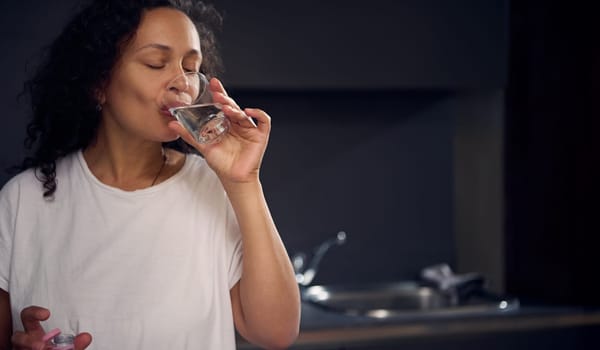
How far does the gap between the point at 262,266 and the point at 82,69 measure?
51 centimetres

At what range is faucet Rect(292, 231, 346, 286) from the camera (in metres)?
2.88

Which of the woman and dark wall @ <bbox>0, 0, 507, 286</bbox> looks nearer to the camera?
the woman

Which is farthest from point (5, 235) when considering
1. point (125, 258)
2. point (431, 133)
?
point (431, 133)

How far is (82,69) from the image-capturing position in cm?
153

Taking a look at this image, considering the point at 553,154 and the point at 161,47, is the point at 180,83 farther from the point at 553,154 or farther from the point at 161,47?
the point at 553,154

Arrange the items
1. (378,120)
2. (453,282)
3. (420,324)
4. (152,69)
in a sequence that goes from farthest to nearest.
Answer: (378,120) → (453,282) → (420,324) → (152,69)

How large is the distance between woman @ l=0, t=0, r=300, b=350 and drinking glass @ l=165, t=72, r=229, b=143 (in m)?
0.01

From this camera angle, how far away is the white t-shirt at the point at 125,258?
1.44m

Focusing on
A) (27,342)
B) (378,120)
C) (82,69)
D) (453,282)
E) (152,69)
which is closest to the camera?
(27,342)

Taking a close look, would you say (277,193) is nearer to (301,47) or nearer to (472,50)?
(301,47)

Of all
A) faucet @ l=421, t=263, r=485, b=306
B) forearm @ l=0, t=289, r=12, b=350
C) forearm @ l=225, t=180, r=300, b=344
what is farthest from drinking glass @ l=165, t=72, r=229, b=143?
faucet @ l=421, t=263, r=485, b=306

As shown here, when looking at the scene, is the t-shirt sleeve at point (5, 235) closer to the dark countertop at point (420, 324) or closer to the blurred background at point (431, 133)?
the dark countertop at point (420, 324)

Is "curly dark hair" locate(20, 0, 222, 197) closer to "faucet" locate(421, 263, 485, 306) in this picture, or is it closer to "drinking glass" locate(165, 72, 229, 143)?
"drinking glass" locate(165, 72, 229, 143)

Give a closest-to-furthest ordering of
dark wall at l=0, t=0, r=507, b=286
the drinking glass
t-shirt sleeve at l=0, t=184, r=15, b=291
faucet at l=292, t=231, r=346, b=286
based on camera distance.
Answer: the drinking glass
t-shirt sleeve at l=0, t=184, r=15, b=291
dark wall at l=0, t=0, r=507, b=286
faucet at l=292, t=231, r=346, b=286
